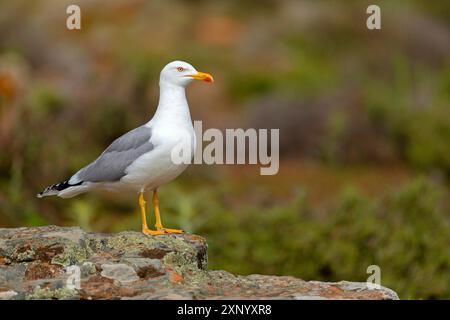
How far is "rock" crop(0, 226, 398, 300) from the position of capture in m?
5.28

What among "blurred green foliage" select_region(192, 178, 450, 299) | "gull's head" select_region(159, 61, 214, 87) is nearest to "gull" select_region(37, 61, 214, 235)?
"gull's head" select_region(159, 61, 214, 87)

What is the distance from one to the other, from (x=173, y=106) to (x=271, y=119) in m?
12.7

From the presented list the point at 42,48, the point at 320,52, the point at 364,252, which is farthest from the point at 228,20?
the point at 364,252

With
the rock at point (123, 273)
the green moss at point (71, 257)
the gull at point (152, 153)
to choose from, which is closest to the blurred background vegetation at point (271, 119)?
the gull at point (152, 153)

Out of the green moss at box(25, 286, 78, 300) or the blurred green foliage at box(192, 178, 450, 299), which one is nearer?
the green moss at box(25, 286, 78, 300)

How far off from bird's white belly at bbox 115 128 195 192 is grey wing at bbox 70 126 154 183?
1.7 inches

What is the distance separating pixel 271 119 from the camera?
1927 cm

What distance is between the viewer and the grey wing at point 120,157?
6.52 meters

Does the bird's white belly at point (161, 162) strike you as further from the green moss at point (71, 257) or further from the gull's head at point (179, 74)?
the green moss at point (71, 257)

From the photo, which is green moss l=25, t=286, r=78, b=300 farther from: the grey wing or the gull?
the grey wing

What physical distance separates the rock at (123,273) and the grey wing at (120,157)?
563 mm

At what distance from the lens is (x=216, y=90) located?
24.2 meters
